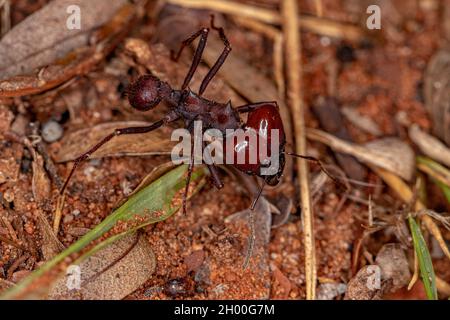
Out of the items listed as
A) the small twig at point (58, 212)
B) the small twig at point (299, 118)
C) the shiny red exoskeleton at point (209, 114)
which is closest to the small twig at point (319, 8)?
the small twig at point (299, 118)

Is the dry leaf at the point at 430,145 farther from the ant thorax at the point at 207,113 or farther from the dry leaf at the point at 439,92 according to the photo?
the ant thorax at the point at 207,113

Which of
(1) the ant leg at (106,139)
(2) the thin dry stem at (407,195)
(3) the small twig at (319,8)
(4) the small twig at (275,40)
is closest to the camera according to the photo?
(1) the ant leg at (106,139)

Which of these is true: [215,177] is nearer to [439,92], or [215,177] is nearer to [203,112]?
[203,112]

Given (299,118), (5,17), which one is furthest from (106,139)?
(299,118)

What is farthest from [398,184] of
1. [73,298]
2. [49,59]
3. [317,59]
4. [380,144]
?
[49,59]

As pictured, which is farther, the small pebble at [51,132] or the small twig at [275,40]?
the small twig at [275,40]

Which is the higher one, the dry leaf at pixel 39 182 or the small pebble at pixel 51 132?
the small pebble at pixel 51 132
